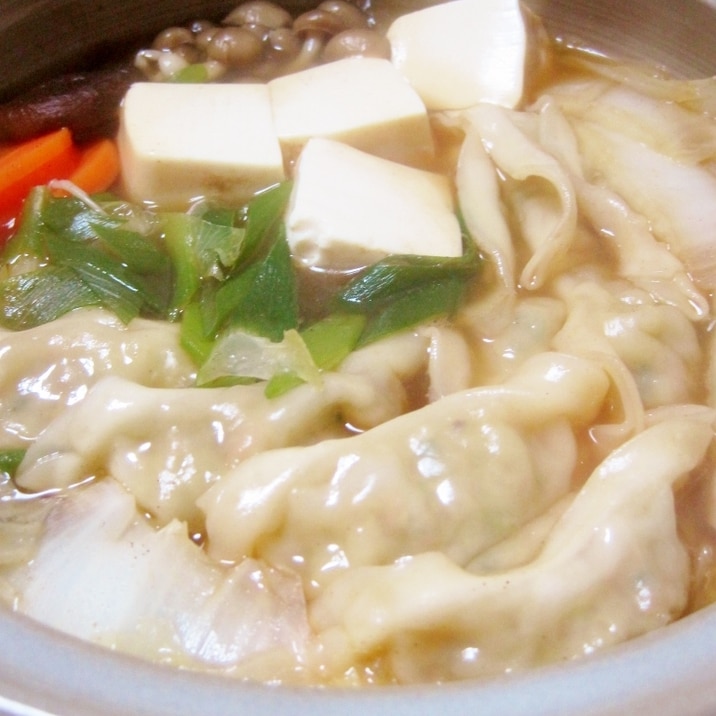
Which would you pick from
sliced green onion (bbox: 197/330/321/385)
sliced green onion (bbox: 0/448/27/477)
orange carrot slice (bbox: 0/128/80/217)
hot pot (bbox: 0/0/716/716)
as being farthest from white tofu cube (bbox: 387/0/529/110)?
hot pot (bbox: 0/0/716/716)

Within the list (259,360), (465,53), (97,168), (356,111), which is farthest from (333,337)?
(465,53)

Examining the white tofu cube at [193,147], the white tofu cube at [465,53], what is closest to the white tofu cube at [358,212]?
the white tofu cube at [193,147]

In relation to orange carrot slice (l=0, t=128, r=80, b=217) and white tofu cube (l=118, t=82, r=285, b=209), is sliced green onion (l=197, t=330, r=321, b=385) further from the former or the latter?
orange carrot slice (l=0, t=128, r=80, b=217)

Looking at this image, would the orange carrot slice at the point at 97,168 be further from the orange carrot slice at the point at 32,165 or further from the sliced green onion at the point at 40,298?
the sliced green onion at the point at 40,298

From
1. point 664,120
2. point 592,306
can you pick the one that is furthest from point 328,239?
point 664,120

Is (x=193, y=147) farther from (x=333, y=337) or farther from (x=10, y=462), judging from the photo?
(x=10, y=462)

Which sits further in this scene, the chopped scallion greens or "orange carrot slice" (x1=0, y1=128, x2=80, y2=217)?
"orange carrot slice" (x1=0, y1=128, x2=80, y2=217)
